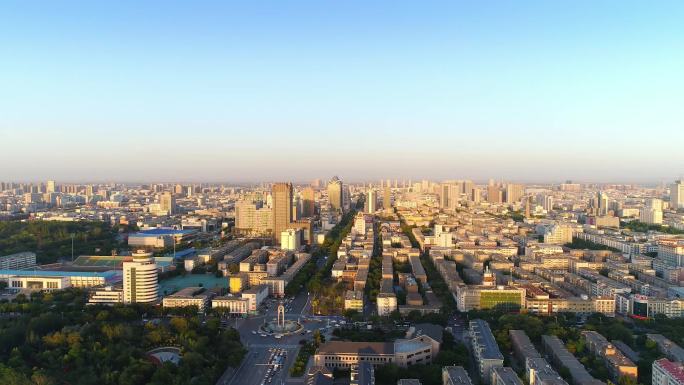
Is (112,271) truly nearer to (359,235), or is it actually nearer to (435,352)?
Result: (435,352)

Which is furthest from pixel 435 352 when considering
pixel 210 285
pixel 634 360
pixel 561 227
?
pixel 561 227

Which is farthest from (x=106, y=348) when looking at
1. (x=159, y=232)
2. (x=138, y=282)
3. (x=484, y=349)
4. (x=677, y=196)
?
(x=677, y=196)

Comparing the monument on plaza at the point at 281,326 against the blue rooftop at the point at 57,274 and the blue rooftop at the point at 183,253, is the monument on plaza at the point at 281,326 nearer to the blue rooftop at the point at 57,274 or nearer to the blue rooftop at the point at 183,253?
the blue rooftop at the point at 57,274

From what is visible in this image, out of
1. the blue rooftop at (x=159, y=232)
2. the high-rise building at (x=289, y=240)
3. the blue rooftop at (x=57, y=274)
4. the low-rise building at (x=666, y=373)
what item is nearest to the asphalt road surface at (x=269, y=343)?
the blue rooftop at (x=57, y=274)

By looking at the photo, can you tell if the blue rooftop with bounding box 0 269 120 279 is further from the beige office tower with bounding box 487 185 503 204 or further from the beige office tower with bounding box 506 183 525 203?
the beige office tower with bounding box 506 183 525 203

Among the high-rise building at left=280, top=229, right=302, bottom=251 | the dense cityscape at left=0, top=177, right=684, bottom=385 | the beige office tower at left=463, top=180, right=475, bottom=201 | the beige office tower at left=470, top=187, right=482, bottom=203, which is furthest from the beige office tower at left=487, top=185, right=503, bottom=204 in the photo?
the high-rise building at left=280, top=229, right=302, bottom=251

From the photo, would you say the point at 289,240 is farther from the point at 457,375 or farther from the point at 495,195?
the point at 495,195
